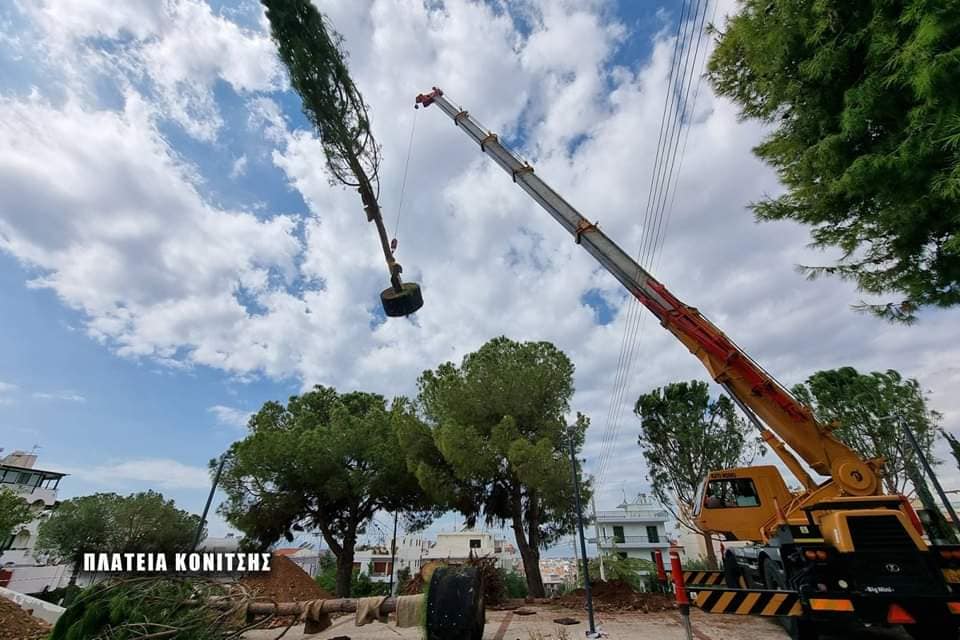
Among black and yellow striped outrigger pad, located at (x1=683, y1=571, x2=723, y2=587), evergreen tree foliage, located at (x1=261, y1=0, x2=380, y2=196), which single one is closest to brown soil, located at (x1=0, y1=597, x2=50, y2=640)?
evergreen tree foliage, located at (x1=261, y1=0, x2=380, y2=196)

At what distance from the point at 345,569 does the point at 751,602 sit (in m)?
16.1

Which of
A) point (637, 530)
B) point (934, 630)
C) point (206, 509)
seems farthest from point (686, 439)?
point (637, 530)

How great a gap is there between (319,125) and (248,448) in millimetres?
15394

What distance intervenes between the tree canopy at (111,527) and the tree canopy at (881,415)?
1286 inches

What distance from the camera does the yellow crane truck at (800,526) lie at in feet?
15.1

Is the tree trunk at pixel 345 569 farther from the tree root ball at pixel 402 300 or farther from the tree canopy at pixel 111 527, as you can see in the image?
the tree root ball at pixel 402 300

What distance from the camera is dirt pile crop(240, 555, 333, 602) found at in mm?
13953

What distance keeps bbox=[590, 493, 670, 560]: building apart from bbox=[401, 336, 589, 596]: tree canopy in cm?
2771

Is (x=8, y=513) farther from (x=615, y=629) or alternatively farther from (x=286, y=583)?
(x=615, y=629)

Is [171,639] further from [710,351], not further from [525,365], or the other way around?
[525,365]

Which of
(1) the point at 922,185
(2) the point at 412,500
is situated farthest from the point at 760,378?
(2) the point at 412,500

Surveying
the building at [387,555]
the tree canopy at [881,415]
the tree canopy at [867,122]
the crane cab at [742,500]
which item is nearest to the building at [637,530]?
the building at [387,555]

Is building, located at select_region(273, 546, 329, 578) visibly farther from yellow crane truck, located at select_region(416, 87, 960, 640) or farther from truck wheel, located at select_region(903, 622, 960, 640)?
truck wheel, located at select_region(903, 622, 960, 640)

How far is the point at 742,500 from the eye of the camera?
739cm
